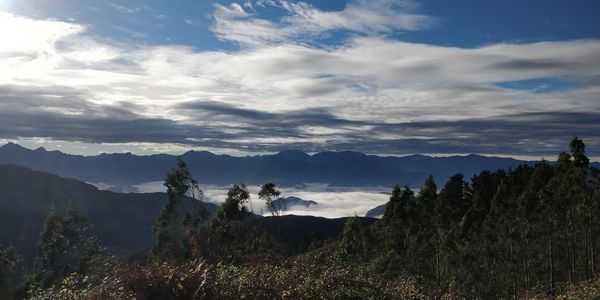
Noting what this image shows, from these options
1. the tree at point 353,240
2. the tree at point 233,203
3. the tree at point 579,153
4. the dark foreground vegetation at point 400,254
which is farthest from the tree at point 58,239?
the tree at point 579,153

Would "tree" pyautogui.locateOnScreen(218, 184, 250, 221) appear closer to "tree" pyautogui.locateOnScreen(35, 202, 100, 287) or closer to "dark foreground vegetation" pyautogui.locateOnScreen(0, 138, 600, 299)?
"dark foreground vegetation" pyautogui.locateOnScreen(0, 138, 600, 299)

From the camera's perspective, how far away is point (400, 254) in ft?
229

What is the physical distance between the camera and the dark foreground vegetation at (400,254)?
14195 millimetres

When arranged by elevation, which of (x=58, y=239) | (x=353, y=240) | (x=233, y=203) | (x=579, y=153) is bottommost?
(x=58, y=239)

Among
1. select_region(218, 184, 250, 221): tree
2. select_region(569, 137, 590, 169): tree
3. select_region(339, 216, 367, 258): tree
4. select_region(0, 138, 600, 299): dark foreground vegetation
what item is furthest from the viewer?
select_region(218, 184, 250, 221): tree

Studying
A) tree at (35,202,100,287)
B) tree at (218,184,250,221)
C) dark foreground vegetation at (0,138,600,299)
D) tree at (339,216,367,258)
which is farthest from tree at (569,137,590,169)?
tree at (35,202,100,287)

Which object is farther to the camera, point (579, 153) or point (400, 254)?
point (400, 254)

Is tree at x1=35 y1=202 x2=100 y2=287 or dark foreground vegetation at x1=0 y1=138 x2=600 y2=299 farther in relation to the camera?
tree at x1=35 y1=202 x2=100 y2=287

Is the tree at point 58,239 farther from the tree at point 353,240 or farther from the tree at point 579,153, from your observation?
the tree at point 579,153

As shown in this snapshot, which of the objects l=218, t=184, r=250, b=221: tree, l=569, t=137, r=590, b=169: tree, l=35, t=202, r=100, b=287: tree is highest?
l=569, t=137, r=590, b=169: tree

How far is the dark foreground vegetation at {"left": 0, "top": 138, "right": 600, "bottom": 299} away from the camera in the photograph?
14.2m

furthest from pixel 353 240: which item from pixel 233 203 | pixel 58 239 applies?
pixel 58 239

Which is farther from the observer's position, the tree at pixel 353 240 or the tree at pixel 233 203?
the tree at pixel 233 203

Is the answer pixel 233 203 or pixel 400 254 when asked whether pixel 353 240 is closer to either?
pixel 400 254
